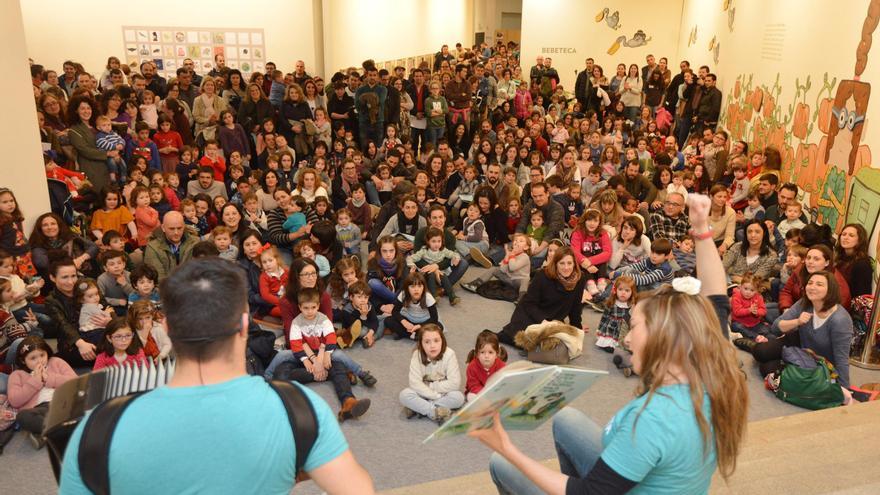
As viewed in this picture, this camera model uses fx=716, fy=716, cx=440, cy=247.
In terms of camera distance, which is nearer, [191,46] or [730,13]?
[730,13]

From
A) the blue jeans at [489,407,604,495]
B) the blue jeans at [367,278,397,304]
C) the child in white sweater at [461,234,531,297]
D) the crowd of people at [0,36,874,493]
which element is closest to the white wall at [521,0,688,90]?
the crowd of people at [0,36,874,493]

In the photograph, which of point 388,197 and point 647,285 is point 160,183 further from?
point 647,285

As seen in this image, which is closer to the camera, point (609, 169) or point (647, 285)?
point (647, 285)

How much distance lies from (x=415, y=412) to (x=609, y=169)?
5528 millimetres

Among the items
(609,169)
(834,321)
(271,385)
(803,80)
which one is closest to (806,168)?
(803,80)

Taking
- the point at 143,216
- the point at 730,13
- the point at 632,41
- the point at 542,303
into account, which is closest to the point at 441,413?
the point at 542,303

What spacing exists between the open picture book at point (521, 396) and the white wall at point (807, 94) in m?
5.23

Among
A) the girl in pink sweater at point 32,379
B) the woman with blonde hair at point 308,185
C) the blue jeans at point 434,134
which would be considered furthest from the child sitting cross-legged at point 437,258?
the blue jeans at point 434,134

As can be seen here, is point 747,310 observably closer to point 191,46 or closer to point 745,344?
point 745,344

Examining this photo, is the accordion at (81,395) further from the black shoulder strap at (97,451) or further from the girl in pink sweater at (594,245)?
the girl in pink sweater at (594,245)

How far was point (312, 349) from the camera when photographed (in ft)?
16.2

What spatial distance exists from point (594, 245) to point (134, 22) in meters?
9.43

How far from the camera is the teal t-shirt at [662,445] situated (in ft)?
5.41

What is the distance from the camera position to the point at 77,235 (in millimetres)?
6164
